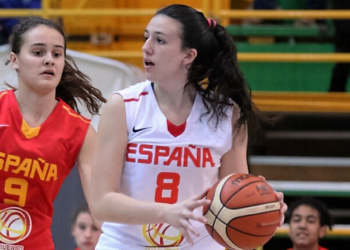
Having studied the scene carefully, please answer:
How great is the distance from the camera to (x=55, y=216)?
5.42 m

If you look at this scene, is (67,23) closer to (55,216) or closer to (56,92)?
(55,216)

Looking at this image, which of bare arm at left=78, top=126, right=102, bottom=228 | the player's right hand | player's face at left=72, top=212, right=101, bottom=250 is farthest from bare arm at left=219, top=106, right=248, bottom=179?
player's face at left=72, top=212, right=101, bottom=250

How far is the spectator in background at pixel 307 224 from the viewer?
224 inches

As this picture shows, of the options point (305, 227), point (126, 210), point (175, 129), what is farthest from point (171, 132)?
point (305, 227)

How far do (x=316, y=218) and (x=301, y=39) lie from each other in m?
2.02

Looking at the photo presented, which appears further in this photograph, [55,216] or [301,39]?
[301,39]

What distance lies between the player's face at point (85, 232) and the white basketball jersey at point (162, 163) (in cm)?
187

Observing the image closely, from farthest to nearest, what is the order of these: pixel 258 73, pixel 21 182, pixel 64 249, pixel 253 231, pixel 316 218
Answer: pixel 258 73 → pixel 316 218 → pixel 64 249 → pixel 21 182 → pixel 253 231

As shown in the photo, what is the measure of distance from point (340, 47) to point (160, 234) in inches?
154

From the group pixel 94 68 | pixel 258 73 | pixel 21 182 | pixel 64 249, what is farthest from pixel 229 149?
pixel 258 73

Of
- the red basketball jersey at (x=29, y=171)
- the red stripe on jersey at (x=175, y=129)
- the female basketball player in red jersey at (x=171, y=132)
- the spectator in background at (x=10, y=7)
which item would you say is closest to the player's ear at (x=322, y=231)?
the female basketball player in red jersey at (x=171, y=132)

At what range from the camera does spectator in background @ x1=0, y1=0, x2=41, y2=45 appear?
7.30 metres

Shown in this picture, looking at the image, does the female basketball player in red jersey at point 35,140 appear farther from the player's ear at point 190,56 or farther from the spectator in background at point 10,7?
the spectator in background at point 10,7

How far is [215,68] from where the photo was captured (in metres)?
3.47
